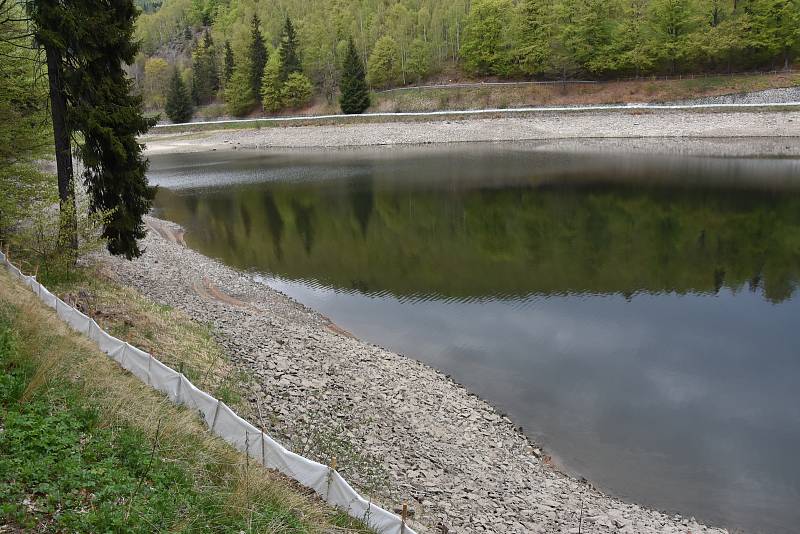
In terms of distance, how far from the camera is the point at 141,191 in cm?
2034

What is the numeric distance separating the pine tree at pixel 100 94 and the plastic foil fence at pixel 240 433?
6.90m

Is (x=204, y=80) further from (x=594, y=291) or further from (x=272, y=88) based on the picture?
(x=594, y=291)

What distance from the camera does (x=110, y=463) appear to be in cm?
769

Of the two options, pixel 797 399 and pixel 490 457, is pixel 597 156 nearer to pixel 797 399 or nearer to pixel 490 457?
pixel 797 399

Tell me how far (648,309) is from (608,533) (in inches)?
534

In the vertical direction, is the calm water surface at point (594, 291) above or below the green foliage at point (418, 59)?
below

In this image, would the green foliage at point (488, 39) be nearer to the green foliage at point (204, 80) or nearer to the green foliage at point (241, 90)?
the green foliage at point (241, 90)

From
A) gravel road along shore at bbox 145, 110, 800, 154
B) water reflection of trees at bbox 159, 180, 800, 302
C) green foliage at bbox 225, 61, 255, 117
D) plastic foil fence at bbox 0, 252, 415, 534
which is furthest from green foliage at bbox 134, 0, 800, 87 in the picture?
plastic foil fence at bbox 0, 252, 415, 534

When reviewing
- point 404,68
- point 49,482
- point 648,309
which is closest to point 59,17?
point 49,482

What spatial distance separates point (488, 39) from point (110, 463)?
96.7 meters

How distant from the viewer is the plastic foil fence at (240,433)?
8.34 m

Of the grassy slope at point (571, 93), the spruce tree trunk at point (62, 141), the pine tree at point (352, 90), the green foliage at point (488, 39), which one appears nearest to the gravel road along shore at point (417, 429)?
the spruce tree trunk at point (62, 141)

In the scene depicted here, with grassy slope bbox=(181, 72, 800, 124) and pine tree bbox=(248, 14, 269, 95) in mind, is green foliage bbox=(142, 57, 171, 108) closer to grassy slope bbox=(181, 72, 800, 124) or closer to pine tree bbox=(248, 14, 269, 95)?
pine tree bbox=(248, 14, 269, 95)

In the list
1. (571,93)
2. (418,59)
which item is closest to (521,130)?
(571,93)
